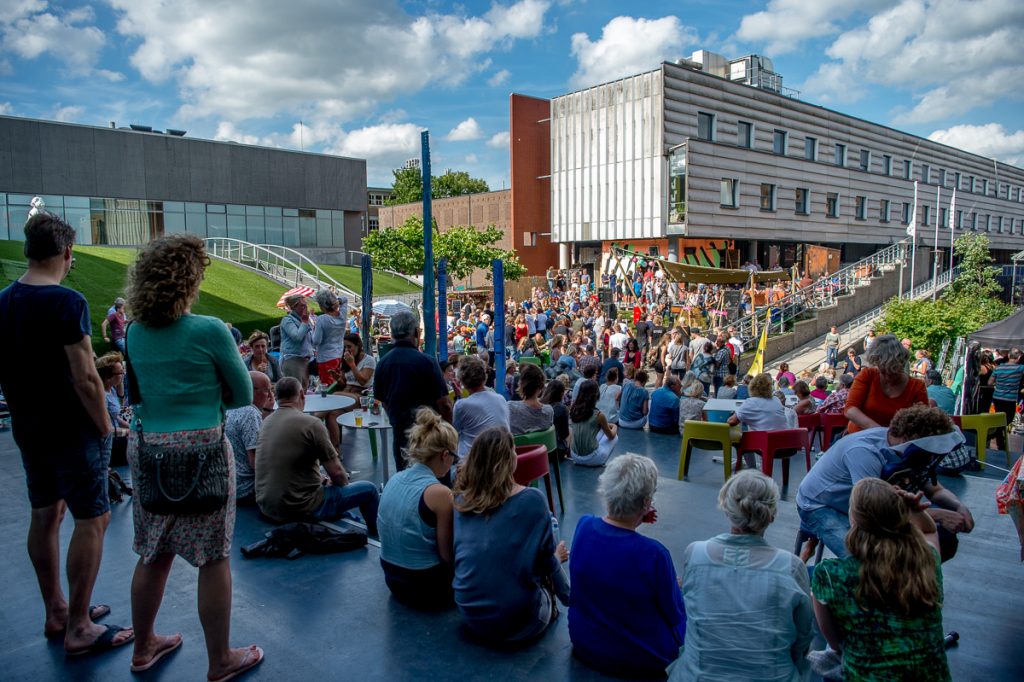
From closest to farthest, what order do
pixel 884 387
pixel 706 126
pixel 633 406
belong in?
A: pixel 884 387 < pixel 633 406 < pixel 706 126

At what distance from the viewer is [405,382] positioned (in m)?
4.89

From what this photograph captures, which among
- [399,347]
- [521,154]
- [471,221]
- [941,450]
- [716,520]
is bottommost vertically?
[716,520]

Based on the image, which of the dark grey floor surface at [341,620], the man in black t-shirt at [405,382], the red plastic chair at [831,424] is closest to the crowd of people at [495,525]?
the dark grey floor surface at [341,620]

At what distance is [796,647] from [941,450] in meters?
1.45

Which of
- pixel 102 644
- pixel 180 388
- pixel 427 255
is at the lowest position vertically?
pixel 102 644

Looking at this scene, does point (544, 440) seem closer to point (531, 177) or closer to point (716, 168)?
point (716, 168)

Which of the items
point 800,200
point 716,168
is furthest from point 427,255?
point 800,200

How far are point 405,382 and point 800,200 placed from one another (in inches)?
1267

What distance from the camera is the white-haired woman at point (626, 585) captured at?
2.79m

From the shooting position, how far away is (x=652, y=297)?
885 inches

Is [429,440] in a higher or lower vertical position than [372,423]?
higher

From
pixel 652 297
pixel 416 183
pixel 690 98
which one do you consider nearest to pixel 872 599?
pixel 652 297

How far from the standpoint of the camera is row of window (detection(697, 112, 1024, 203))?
2866 centimetres

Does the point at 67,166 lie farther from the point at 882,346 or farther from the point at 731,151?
the point at 882,346
